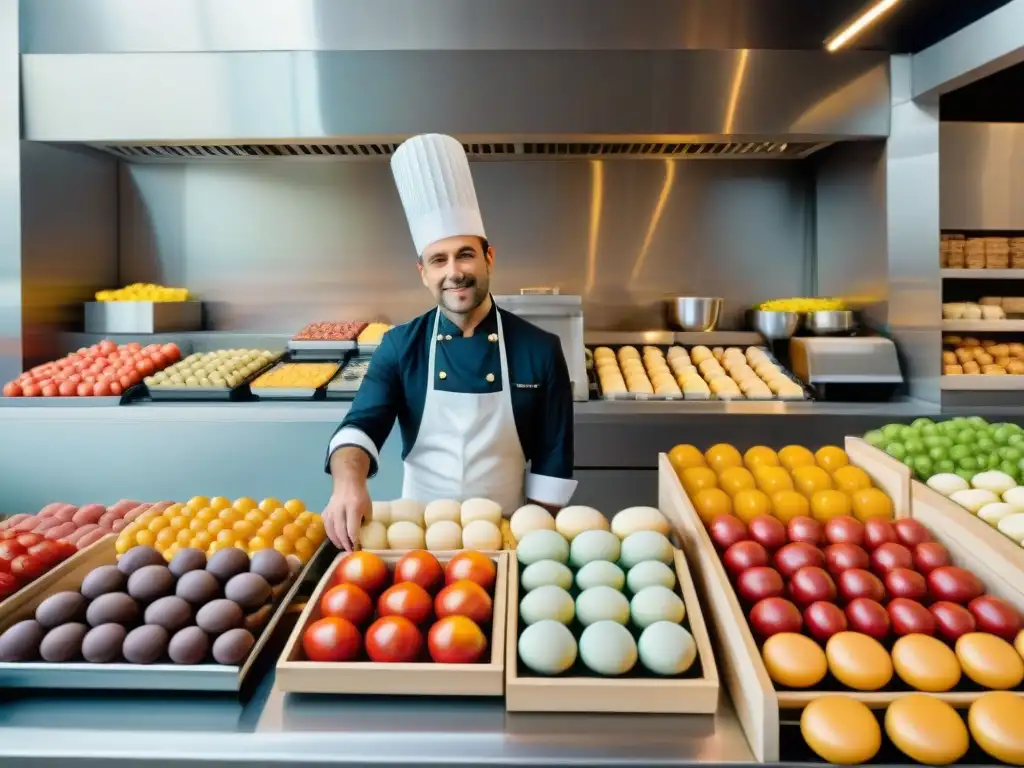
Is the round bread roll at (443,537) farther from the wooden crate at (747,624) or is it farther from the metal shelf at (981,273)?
the metal shelf at (981,273)

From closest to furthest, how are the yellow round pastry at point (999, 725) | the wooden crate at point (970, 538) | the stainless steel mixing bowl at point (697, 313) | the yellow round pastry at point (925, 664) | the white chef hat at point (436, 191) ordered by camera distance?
the yellow round pastry at point (999, 725), the yellow round pastry at point (925, 664), the wooden crate at point (970, 538), the white chef hat at point (436, 191), the stainless steel mixing bowl at point (697, 313)

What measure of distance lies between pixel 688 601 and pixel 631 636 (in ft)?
0.53

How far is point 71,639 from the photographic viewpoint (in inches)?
47.3

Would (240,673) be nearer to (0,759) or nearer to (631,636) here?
(0,759)

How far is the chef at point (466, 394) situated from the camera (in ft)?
7.59

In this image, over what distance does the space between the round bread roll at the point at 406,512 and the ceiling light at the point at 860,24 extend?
3.18 meters

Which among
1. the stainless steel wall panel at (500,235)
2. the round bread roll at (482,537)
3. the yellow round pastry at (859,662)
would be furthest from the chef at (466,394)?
the stainless steel wall panel at (500,235)

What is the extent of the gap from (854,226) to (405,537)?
323 cm

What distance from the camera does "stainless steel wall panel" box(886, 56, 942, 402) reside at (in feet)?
11.7

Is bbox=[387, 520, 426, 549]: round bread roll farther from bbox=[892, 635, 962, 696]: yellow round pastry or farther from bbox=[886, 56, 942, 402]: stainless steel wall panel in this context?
bbox=[886, 56, 942, 402]: stainless steel wall panel

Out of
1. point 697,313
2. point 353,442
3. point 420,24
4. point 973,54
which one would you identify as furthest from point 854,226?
point 353,442

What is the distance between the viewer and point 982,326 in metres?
3.57

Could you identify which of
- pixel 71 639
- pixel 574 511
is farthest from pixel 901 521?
pixel 71 639

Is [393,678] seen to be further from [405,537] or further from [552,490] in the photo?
[552,490]
